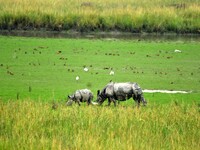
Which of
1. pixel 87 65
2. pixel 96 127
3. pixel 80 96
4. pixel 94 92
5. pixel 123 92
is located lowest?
pixel 87 65

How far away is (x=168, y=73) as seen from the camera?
19906 mm

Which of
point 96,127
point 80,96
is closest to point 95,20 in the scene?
point 80,96

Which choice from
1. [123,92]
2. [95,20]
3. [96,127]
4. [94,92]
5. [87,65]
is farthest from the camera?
[95,20]

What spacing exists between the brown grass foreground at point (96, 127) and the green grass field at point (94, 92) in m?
0.01

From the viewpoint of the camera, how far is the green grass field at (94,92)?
9875 millimetres

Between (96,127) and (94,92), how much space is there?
18.4 feet

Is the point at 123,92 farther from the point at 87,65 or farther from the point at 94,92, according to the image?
the point at 87,65

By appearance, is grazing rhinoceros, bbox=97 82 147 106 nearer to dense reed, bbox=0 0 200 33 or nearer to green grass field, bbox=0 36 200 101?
green grass field, bbox=0 36 200 101

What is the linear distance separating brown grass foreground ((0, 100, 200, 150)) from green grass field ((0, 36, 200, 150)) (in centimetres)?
1

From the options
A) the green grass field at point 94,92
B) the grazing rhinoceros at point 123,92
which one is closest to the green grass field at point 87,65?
the green grass field at point 94,92

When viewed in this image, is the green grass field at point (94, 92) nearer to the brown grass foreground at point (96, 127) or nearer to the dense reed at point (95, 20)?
the brown grass foreground at point (96, 127)

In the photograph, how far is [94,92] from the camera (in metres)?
16.3

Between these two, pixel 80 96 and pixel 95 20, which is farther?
pixel 95 20

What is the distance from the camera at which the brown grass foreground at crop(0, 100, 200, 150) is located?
30.7 feet
